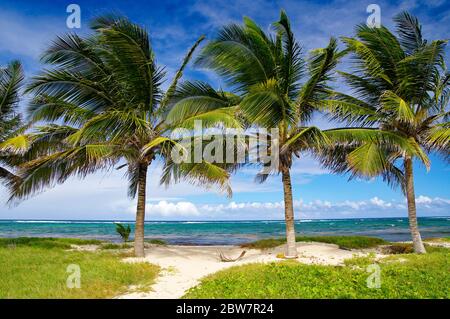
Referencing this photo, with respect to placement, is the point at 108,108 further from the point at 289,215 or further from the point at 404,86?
the point at 404,86

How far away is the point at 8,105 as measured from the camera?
665 inches

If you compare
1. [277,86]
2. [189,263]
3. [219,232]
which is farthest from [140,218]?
[219,232]

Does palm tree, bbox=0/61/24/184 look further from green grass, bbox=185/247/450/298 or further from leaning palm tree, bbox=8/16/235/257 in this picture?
green grass, bbox=185/247/450/298

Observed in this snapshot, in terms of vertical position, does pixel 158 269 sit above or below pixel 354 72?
below

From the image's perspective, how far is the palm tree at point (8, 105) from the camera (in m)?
16.3

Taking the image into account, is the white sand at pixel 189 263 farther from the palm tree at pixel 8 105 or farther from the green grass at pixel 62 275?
the palm tree at pixel 8 105

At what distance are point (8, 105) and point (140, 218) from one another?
30.6 ft

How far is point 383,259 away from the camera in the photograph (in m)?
Answer: 11.6

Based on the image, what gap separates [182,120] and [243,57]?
290 centimetres

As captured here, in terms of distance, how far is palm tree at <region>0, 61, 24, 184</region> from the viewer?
16.3 m

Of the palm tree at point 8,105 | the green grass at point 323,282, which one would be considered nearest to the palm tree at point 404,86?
the green grass at point 323,282

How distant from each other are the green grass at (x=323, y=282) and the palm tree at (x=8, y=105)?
39.6 feet
